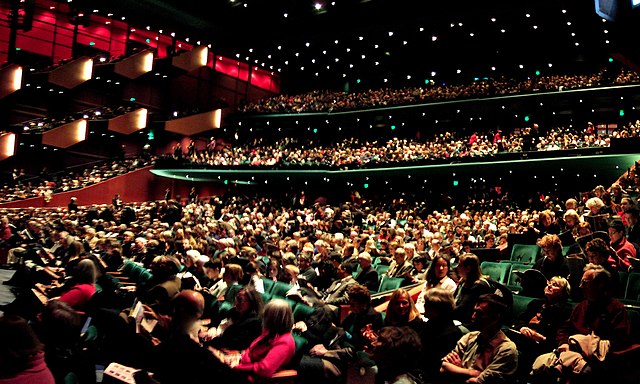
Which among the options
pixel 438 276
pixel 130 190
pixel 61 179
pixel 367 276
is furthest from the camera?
pixel 130 190

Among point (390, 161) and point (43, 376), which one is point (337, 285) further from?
point (390, 161)

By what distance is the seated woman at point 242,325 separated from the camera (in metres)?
3.78

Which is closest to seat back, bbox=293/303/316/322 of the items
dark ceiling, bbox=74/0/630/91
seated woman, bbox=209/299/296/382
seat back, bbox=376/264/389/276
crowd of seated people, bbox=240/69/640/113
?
seated woman, bbox=209/299/296/382

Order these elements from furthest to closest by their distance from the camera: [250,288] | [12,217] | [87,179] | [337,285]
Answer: [87,179] < [12,217] < [337,285] < [250,288]

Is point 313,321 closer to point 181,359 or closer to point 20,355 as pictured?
point 181,359

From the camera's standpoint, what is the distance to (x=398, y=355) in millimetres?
2590

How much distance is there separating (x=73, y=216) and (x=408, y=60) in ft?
64.5

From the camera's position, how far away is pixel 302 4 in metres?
25.1

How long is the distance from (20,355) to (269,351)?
1.51 m

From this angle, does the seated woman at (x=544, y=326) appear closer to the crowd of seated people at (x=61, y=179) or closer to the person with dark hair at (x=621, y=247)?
the person with dark hair at (x=621, y=247)

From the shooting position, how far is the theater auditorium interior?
3164 mm

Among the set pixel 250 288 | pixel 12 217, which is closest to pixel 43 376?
pixel 250 288

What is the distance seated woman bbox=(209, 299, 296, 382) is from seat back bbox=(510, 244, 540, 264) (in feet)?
12.6

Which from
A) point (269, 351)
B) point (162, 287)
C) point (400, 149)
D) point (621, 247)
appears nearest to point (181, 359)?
point (269, 351)
